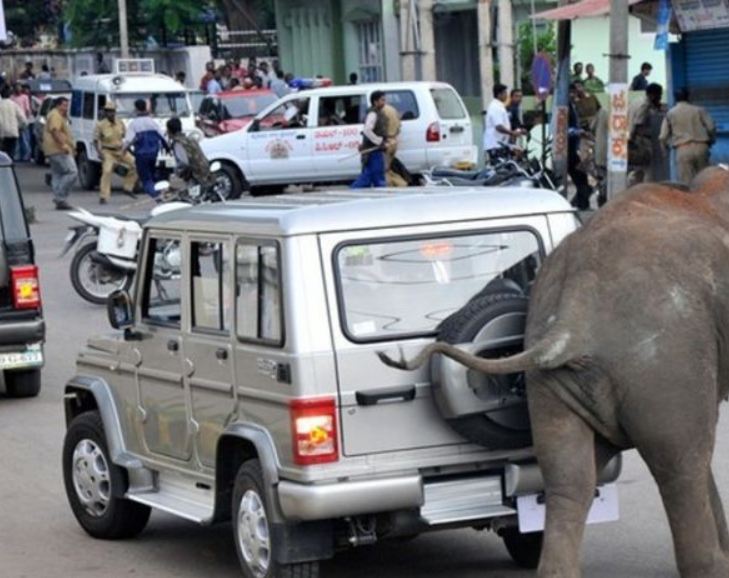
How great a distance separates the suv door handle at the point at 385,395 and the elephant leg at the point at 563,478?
59 cm

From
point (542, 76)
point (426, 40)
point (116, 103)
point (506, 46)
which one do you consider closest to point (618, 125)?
point (542, 76)

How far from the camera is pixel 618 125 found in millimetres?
19656

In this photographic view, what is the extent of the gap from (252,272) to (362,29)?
137 ft

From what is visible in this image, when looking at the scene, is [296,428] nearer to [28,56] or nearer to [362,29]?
[362,29]

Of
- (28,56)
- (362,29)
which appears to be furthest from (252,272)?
(28,56)

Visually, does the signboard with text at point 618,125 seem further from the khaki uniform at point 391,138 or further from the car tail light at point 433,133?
the car tail light at point 433,133

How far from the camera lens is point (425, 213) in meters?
7.71

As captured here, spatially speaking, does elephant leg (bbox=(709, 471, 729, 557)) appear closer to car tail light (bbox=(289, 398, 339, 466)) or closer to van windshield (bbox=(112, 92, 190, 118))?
car tail light (bbox=(289, 398, 339, 466))

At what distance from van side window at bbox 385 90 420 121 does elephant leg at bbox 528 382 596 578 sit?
2354 centimetres

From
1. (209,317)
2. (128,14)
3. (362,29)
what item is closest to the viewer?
(209,317)

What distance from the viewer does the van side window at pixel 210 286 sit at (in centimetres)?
805

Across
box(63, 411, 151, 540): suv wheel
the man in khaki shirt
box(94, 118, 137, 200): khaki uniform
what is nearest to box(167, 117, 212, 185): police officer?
box(94, 118, 137, 200): khaki uniform

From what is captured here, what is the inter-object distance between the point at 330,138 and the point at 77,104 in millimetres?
8300

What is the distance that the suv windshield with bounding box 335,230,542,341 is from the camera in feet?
24.7
